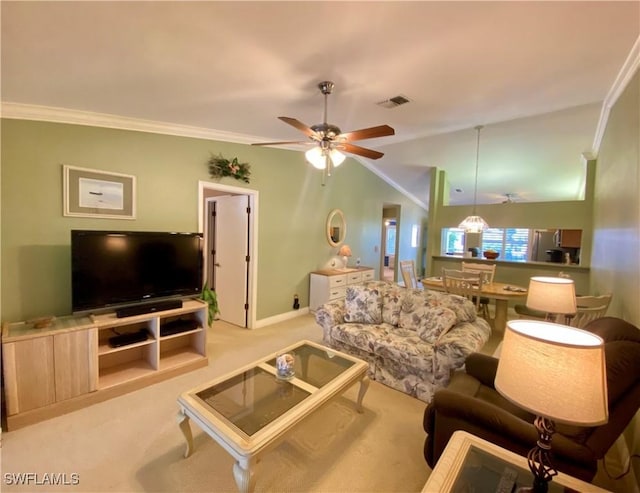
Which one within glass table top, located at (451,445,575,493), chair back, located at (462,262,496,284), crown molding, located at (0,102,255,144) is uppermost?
crown molding, located at (0,102,255,144)

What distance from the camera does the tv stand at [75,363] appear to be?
2.05 m

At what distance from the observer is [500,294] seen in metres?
3.82

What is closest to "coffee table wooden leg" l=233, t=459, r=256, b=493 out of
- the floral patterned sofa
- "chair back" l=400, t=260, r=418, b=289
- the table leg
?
the floral patterned sofa

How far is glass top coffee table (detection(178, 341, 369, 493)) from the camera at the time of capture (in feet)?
4.76

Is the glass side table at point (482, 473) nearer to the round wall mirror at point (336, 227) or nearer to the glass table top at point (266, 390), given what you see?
the glass table top at point (266, 390)

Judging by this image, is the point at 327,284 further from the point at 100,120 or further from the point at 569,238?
the point at 569,238

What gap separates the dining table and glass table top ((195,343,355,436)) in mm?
2646

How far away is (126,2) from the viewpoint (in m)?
1.40

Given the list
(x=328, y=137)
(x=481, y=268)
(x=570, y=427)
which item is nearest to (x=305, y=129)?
(x=328, y=137)

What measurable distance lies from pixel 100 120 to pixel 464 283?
4.66 meters

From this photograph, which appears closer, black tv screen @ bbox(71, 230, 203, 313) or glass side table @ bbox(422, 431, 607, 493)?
glass side table @ bbox(422, 431, 607, 493)

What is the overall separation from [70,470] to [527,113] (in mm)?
5181

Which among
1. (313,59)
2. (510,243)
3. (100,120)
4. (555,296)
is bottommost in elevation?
(555,296)

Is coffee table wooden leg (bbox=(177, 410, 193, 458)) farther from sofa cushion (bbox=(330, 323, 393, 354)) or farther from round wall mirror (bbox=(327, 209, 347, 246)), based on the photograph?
round wall mirror (bbox=(327, 209, 347, 246))
